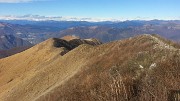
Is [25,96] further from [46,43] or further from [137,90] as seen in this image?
[46,43]

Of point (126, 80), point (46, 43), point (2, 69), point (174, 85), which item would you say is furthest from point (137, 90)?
point (2, 69)

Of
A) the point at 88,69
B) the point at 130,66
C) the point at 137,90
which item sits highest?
the point at 137,90

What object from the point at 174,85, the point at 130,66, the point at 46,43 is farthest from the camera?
the point at 46,43

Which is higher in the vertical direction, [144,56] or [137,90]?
[137,90]

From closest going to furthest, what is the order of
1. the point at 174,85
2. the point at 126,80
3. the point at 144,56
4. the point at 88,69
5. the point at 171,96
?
1. the point at 171,96
2. the point at 174,85
3. the point at 126,80
4. the point at 144,56
5. the point at 88,69

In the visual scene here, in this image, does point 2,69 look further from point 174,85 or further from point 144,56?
point 174,85

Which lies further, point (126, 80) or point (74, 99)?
point (74, 99)
